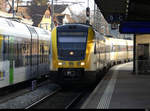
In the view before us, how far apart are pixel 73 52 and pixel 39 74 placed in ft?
14.2

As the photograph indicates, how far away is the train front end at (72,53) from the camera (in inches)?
618

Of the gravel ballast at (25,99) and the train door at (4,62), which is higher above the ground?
the train door at (4,62)

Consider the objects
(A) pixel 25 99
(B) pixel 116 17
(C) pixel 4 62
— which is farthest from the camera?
(B) pixel 116 17

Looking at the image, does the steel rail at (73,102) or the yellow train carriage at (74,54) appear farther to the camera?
the yellow train carriage at (74,54)

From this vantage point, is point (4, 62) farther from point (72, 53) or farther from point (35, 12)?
point (35, 12)

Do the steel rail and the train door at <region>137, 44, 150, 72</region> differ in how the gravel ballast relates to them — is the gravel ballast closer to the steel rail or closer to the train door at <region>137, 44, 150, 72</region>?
the steel rail

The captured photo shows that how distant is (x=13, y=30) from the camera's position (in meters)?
15.3

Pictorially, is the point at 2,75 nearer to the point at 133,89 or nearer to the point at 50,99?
the point at 50,99

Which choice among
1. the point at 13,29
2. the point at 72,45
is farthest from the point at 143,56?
the point at 13,29

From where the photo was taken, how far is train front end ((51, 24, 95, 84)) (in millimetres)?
15695

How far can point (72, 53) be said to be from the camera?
52.0 feet

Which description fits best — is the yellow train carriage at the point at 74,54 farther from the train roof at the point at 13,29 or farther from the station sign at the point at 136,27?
the station sign at the point at 136,27

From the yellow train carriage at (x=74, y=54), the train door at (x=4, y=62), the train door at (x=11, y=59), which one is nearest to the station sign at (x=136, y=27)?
the yellow train carriage at (x=74, y=54)

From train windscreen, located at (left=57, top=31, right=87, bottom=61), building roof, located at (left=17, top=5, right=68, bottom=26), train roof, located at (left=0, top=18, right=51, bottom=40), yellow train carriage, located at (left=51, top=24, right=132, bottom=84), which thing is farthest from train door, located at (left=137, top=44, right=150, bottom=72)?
building roof, located at (left=17, top=5, right=68, bottom=26)
